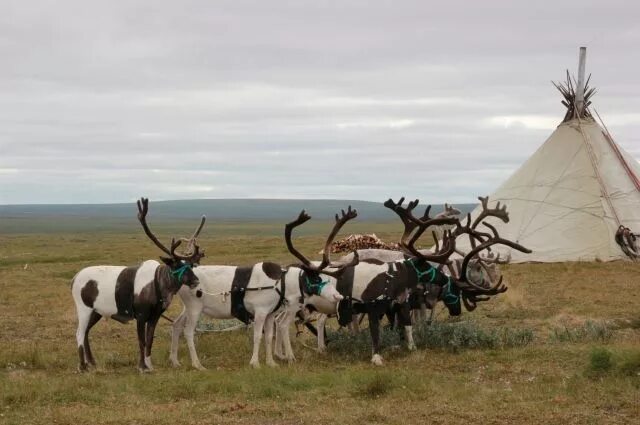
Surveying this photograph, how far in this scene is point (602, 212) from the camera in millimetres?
32031

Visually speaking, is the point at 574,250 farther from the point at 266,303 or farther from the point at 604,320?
the point at 266,303

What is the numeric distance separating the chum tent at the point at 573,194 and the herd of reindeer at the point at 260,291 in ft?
56.2

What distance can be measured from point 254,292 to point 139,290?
6.03 ft

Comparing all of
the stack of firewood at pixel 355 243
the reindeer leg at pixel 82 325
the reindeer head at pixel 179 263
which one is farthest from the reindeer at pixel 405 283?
the stack of firewood at pixel 355 243

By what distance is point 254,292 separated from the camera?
14.1m

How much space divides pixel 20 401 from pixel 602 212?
82.8 ft

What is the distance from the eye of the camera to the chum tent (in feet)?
104

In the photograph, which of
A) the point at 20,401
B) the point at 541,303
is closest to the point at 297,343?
the point at 20,401

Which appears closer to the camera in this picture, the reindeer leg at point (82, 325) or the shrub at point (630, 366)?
the shrub at point (630, 366)

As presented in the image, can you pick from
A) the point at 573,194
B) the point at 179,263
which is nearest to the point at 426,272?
the point at 179,263

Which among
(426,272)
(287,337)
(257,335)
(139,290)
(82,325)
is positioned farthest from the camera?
(426,272)

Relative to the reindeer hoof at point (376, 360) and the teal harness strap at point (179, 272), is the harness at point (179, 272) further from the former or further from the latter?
the reindeer hoof at point (376, 360)

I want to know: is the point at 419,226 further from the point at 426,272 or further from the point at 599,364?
the point at 599,364

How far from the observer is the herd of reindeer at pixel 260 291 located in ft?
44.3
